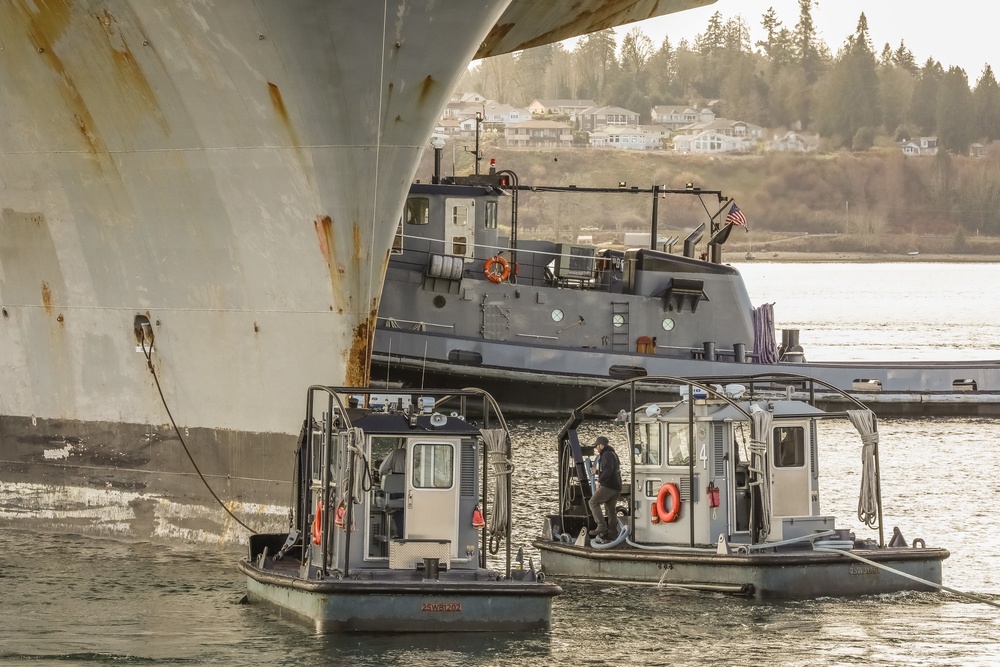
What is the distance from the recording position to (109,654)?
15.0 meters

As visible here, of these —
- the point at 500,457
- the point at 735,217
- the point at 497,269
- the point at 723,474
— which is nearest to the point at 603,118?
the point at 735,217

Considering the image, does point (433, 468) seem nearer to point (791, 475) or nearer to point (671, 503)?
point (671, 503)

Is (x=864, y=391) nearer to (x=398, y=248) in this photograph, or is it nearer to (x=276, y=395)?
(x=398, y=248)

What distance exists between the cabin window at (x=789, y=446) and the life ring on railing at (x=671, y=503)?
124 cm

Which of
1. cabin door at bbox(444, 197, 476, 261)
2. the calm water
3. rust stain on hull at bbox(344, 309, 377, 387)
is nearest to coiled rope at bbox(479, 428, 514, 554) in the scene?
the calm water

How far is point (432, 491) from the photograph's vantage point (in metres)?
15.8

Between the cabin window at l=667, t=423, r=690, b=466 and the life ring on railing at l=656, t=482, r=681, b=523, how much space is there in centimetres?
29

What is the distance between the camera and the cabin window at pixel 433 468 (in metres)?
15.8

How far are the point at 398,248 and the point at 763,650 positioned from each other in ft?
69.2

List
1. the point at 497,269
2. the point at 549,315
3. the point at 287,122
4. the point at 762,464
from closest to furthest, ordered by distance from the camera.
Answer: the point at 762,464, the point at 287,122, the point at 497,269, the point at 549,315

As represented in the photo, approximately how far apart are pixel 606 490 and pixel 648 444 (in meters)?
0.75

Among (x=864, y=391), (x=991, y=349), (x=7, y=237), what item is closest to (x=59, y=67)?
(x=7, y=237)

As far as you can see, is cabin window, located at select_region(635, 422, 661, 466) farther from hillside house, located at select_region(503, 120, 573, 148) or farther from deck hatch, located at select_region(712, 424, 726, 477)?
hillside house, located at select_region(503, 120, 573, 148)

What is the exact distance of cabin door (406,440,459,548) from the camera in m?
15.8
